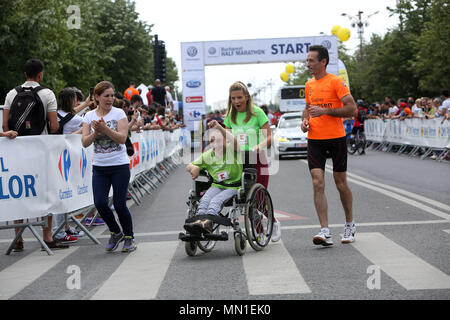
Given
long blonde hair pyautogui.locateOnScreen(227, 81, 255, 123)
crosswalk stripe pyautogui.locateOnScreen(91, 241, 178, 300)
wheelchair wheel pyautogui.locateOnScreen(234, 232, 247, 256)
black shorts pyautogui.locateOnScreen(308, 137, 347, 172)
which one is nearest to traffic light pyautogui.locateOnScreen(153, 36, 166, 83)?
crosswalk stripe pyautogui.locateOnScreen(91, 241, 178, 300)

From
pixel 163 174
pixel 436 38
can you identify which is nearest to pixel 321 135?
pixel 163 174

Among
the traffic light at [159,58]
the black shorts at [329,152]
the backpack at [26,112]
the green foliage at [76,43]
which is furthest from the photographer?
the traffic light at [159,58]

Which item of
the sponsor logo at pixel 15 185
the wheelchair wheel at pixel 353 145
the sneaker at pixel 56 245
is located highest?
the sponsor logo at pixel 15 185

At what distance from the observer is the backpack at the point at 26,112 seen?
8.64 meters

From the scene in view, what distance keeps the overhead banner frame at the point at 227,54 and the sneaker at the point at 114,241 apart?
1331 inches

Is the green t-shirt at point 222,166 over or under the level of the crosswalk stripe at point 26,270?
over

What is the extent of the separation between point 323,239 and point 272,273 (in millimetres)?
1356

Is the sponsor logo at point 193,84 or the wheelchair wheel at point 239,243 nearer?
the wheelchair wheel at point 239,243

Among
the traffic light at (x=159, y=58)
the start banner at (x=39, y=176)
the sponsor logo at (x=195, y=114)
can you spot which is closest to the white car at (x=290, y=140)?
the traffic light at (x=159, y=58)

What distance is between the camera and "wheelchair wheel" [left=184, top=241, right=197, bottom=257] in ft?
24.3

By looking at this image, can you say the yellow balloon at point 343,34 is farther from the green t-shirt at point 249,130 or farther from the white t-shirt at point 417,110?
the green t-shirt at point 249,130

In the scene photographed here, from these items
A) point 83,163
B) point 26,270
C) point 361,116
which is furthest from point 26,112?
point 361,116

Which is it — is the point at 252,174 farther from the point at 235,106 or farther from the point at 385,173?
the point at 385,173

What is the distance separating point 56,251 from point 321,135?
3256mm
